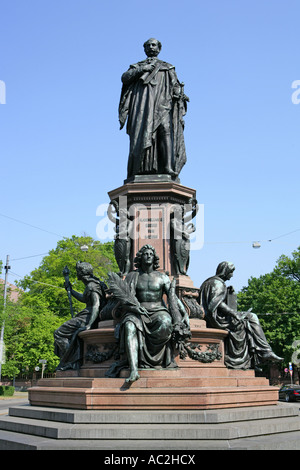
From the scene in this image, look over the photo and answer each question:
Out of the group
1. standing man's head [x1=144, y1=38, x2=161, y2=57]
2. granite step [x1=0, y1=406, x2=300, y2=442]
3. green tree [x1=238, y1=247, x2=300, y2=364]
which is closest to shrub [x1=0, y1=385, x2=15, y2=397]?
green tree [x1=238, y1=247, x2=300, y2=364]

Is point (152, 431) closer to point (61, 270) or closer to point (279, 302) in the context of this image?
point (61, 270)

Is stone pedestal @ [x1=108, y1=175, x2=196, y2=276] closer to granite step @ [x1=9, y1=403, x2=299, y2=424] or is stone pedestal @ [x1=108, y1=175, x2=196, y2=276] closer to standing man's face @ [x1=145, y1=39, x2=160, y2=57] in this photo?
standing man's face @ [x1=145, y1=39, x2=160, y2=57]

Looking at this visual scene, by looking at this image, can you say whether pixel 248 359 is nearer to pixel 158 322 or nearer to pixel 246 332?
pixel 246 332

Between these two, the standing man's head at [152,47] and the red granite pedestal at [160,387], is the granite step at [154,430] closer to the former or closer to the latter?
the red granite pedestal at [160,387]

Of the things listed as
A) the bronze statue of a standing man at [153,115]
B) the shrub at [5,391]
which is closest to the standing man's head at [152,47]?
the bronze statue of a standing man at [153,115]

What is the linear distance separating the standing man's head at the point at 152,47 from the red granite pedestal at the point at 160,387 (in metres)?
7.11

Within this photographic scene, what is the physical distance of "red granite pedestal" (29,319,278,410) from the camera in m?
8.45

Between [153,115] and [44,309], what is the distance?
31556mm

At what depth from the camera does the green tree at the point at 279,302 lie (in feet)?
147

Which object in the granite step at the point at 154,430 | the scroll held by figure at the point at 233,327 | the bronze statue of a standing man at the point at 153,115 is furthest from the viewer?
the bronze statue of a standing man at the point at 153,115

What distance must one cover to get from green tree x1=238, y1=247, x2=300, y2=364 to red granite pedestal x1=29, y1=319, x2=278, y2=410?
3417cm

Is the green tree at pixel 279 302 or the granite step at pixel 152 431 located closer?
the granite step at pixel 152 431

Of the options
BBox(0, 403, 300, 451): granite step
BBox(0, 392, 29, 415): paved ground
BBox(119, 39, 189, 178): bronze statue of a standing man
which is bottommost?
BBox(0, 392, 29, 415): paved ground

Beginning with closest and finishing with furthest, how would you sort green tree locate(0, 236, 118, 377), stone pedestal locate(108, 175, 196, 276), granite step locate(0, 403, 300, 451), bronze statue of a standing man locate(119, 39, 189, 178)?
granite step locate(0, 403, 300, 451) < stone pedestal locate(108, 175, 196, 276) < bronze statue of a standing man locate(119, 39, 189, 178) < green tree locate(0, 236, 118, 377)
